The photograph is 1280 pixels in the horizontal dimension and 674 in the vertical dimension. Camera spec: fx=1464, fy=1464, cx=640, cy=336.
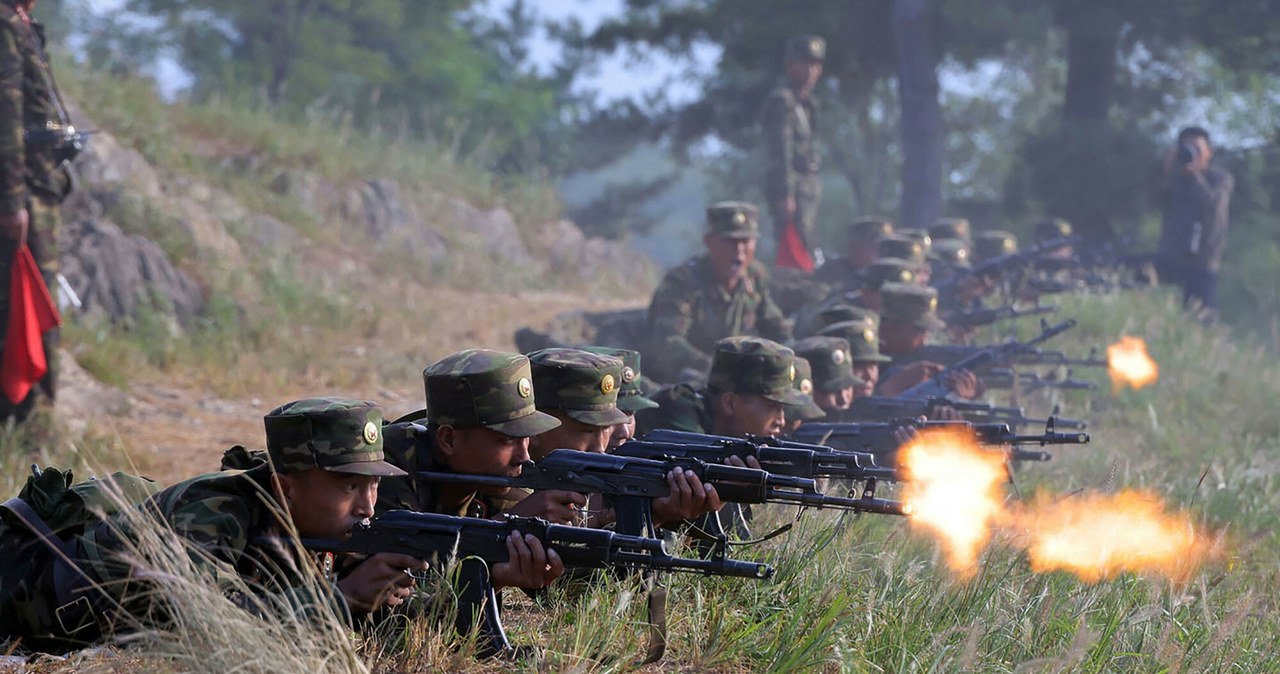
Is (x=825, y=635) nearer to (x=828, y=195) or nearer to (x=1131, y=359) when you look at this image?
(x=1131, y=359)

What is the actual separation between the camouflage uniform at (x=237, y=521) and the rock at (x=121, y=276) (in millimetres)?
8220

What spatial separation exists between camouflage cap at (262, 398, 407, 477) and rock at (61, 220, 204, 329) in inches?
331

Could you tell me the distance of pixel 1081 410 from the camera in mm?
11523

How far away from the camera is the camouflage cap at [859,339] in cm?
895

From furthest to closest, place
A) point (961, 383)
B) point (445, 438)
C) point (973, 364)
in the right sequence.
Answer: point (973, 364), point (961, 383), point (445, 438)

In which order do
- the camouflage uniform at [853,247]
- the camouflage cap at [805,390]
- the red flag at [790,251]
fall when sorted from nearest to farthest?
1. the camouflage cap at [805,390]
2. the camouflage uniform at [853,247]
3. the red flag at [790,251]

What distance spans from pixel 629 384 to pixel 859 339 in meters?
2.90

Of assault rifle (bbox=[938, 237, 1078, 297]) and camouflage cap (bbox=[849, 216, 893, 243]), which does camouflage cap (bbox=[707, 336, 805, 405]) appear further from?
camouflage cap (bbox=[849, 216, 893, 243])

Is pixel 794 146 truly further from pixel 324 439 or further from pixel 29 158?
pixel 324 439

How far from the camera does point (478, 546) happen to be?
13.3ft

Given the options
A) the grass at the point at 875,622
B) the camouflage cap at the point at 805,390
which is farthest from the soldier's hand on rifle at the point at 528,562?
the camouflage cap at the point at 805,390

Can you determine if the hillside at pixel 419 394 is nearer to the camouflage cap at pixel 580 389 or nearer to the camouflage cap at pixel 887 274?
the camouflage cap at pixel 580 389

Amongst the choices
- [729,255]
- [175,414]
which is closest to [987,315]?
[729,255]

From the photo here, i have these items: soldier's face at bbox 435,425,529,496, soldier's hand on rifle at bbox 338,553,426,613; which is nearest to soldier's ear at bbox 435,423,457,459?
soldier's face at bbox 435,425,529,496
